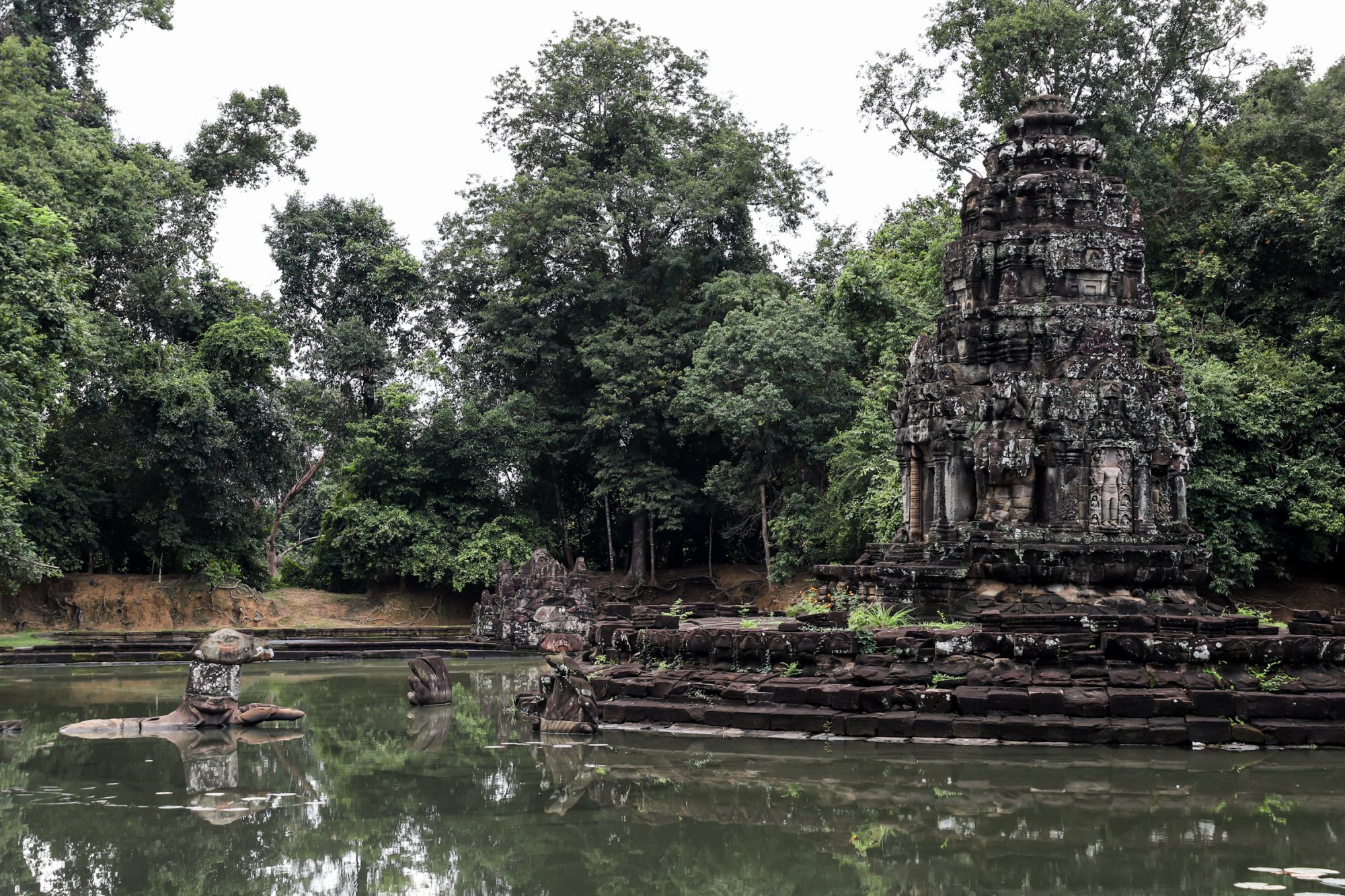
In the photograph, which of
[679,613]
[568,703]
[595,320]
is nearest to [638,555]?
[595,320]

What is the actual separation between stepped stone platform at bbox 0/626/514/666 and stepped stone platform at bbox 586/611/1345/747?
970 cm

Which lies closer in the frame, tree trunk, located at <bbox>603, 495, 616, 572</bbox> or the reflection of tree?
the reflection of tree

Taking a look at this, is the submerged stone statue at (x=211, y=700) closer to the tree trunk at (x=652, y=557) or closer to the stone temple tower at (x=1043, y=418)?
the stone temple tower at (x=1043, y=418)

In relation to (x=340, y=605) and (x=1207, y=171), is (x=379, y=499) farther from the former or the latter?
(x=1207, y=171)

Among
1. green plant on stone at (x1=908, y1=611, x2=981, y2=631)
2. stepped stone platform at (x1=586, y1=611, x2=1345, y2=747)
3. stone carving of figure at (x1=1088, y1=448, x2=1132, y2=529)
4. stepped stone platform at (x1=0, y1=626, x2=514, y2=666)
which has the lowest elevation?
stepped stone platform at (x1=0, y1=626, x2=514, y2=666)

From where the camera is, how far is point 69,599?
2609cm

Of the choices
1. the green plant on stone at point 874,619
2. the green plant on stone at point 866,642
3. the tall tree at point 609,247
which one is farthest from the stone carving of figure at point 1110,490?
the tall tree at point 609,247

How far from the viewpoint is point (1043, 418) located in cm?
1239

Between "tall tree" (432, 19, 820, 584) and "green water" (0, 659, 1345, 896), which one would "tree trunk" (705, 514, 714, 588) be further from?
"green water" (0, 659, 1345, 896)

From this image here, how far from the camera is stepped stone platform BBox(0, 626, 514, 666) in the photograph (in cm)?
2061

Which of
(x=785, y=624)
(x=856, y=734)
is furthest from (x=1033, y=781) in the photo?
(x=785, y=624)

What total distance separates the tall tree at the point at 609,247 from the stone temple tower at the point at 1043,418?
15.6m

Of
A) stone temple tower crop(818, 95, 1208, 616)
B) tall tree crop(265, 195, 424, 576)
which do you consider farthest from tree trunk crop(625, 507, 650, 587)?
stone temple tower crop(818, 95, 1208, 616)

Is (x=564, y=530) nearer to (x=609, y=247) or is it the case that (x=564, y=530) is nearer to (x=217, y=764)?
(x=609, y=247)
